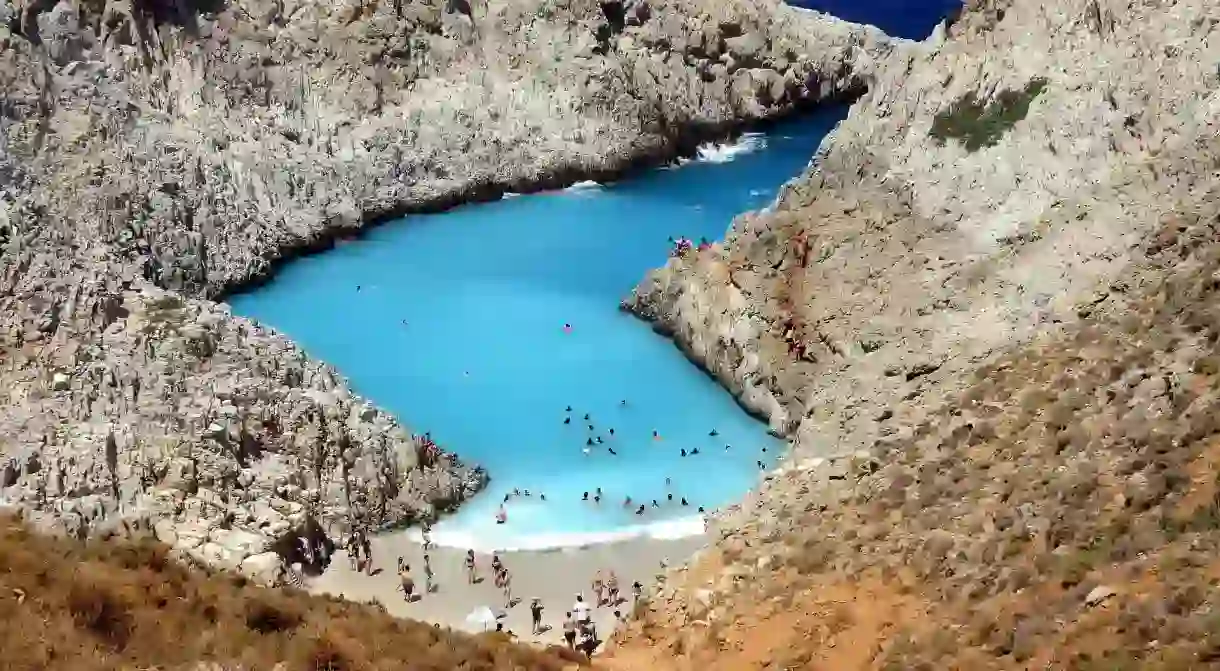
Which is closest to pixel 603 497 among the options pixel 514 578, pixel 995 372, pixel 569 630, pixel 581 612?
pixel 514 578

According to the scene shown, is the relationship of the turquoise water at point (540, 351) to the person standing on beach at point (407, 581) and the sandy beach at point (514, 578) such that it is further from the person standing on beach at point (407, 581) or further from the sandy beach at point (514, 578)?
the person standing on beach at point (407, 581)

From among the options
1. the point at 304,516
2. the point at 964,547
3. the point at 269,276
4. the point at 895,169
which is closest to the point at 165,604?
the point at 964,547

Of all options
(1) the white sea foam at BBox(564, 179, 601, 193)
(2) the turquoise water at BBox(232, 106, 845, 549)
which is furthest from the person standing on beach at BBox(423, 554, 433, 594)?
(1) the white sea foam at BBox(564, 179, 601, 193)

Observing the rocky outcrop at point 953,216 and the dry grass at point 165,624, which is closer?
the dry grass at point 165,624

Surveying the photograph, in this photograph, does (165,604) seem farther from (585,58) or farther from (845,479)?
(585,58)

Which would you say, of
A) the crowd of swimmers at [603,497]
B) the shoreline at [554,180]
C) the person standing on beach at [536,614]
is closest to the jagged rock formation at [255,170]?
the shoreline at [554,180]

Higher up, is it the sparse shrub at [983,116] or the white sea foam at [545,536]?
the sparse shrub at [983,116]

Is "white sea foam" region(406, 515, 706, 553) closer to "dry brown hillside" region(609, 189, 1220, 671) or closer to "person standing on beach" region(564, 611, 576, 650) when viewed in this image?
"person standing on beach" region(564, 611, 576, 650)
